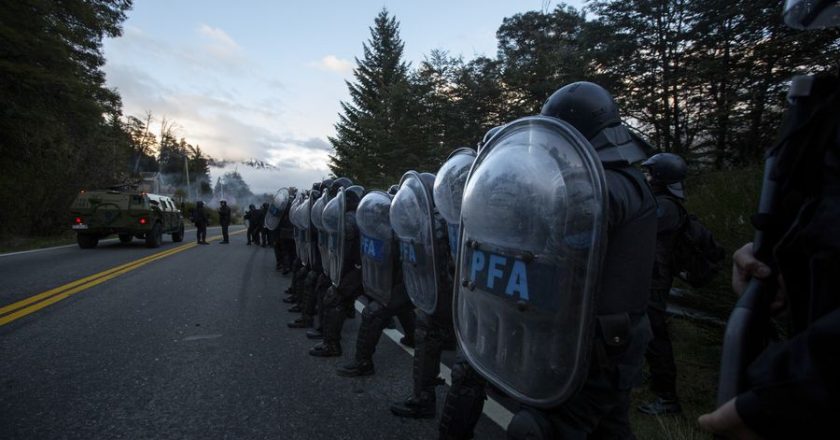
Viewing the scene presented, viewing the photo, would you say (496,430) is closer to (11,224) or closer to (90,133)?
(11,224)

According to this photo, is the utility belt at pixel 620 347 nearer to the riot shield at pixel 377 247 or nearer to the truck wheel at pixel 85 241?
the riot shield at pixel 377 247

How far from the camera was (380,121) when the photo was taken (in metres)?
21.8

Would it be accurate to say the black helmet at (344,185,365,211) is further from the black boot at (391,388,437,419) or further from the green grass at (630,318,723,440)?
the green grass at (630,318,723,440)

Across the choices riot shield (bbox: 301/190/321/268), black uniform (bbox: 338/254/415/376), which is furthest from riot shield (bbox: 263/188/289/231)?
black uniform (bbox: 338/254/415/376)

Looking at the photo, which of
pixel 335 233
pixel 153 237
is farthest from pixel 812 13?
pixel 153 237

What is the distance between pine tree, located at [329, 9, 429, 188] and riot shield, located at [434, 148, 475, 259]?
16501mm

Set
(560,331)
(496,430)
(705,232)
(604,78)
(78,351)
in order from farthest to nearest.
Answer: (604,78) < (78,351) < (705,232) < (496,430) < (560,331)

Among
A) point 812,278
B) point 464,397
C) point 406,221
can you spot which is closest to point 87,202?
point 406,221

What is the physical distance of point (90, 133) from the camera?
62.5 ft

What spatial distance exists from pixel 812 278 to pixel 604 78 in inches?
524

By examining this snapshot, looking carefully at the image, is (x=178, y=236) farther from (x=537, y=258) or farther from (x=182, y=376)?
(x=537, y=258)

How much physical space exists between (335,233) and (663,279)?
267cm

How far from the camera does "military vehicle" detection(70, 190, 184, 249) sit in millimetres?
13125

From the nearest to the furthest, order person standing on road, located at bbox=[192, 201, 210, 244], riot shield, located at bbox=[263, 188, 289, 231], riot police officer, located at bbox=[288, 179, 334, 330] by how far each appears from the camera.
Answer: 1. riot police officer, located at bbox=[288, 179, 334, 330]
2. riot shield, located at bbox=[263, 188, 289, 231]
3. person standing on road, located at bbox=[192, 201, 210, 244]
